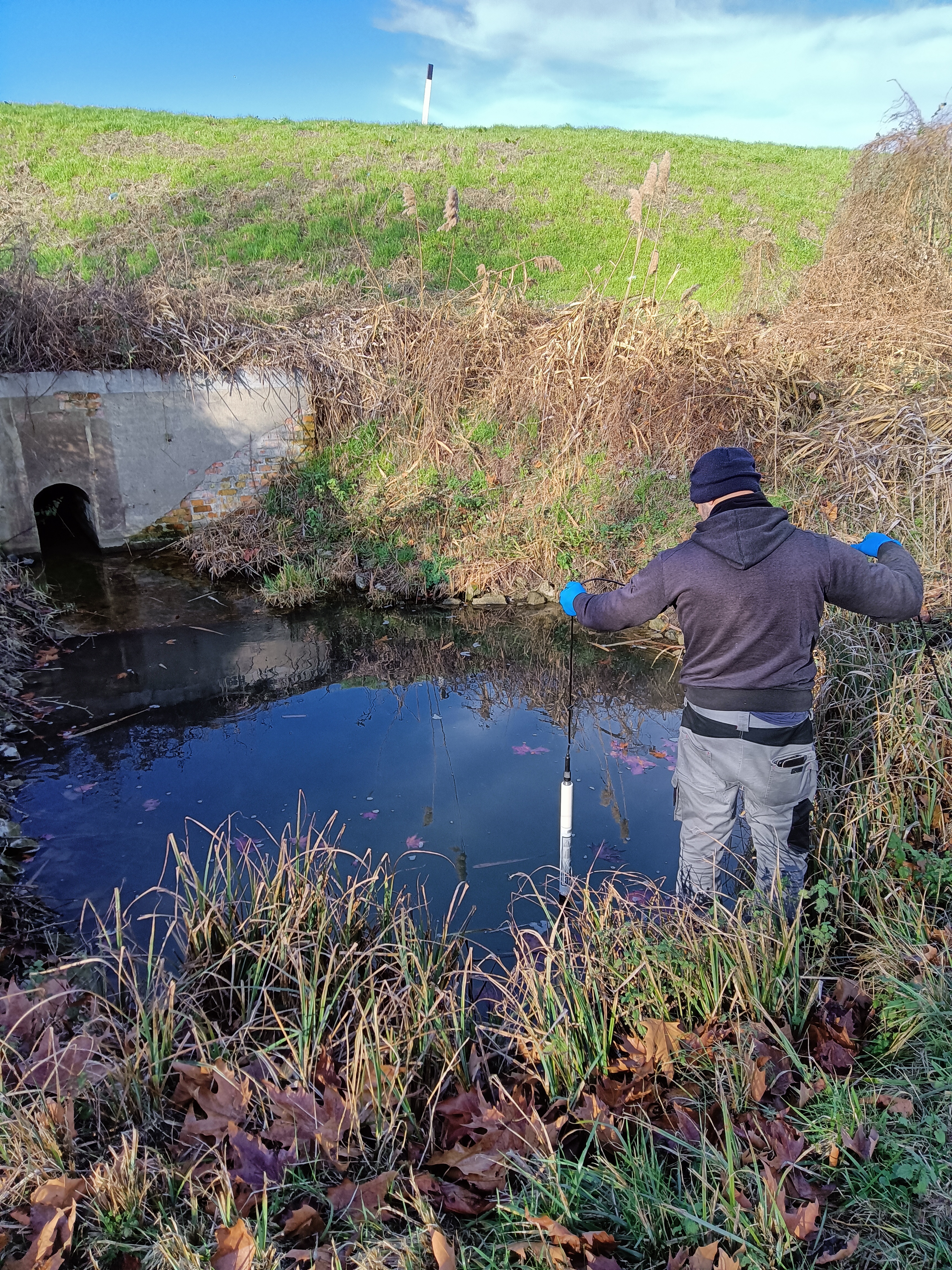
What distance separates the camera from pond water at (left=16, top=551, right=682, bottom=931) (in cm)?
474

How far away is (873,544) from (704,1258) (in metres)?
2.80

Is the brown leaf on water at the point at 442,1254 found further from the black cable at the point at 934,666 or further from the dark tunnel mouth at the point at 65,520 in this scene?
the dark tunnel mouth at the point at 65,520

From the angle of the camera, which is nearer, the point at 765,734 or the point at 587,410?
the point at 765,734

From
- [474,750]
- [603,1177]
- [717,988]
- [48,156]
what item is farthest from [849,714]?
[48,156]

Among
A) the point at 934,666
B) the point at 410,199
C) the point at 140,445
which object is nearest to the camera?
the point at 934,666

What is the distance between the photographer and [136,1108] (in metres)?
2.75

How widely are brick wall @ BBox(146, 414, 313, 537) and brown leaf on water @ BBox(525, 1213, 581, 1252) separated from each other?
28.8ft

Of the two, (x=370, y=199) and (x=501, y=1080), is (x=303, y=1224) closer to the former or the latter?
(x=501, y=1080)

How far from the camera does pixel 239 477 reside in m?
9.71

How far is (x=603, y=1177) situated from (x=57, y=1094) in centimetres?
175

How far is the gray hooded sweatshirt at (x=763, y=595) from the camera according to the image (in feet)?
10.4

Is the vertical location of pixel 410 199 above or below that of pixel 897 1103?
above

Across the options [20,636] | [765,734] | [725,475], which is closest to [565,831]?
[765,734]

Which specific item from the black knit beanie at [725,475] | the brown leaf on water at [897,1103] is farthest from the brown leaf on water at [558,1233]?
the black knit beanie at [725,475]
